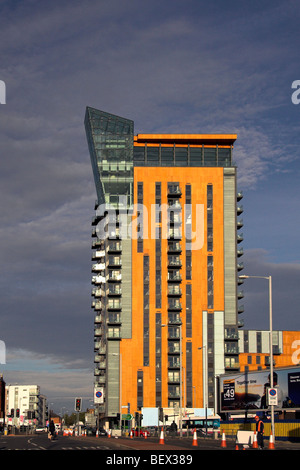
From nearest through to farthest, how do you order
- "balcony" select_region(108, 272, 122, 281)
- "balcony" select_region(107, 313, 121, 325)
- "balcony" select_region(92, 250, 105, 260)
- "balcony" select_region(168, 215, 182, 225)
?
1. "balcony" select_region(107, 313, 121, 325)
2. "balcony" select_region(108, 272, 122, 281)
3. "balcony" select_region(168, 215, 182, 225)
4. "balcony" select_region(92, 250, 105, 260)

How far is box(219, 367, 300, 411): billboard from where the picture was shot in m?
73.9

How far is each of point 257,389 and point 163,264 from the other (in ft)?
174

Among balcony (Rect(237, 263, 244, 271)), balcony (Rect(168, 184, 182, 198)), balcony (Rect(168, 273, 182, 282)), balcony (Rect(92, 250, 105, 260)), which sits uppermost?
balcony (Rect(168, 184, 182, 198))

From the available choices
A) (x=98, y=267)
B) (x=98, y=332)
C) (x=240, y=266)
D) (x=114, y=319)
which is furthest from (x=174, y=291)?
(x=98, y=332)

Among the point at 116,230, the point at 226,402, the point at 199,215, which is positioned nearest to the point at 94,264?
the point at 116,230

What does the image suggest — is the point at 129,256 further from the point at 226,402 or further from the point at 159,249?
the point at 226,402

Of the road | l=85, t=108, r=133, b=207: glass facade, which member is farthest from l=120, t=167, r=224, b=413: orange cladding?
the road

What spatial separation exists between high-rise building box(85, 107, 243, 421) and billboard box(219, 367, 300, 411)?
3457cm

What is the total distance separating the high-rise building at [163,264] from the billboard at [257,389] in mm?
→ 34567

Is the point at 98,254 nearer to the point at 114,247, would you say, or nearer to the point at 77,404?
the point at 114,247

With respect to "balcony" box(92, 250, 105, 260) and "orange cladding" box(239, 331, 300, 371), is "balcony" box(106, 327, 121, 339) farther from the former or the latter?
Result: "orange cladding" box(239, 331, 300, 371)

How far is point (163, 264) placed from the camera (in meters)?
136
